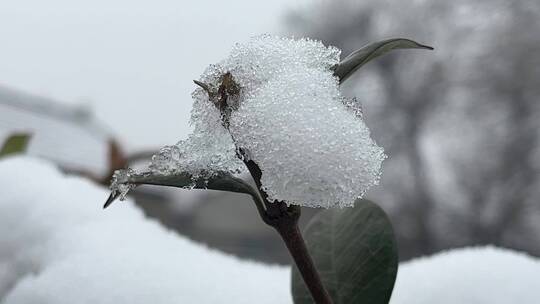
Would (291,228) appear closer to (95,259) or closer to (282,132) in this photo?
(282,132)

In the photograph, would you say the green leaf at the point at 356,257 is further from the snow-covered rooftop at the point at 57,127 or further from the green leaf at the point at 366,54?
the snow-covered rooftop at the point at 57,127

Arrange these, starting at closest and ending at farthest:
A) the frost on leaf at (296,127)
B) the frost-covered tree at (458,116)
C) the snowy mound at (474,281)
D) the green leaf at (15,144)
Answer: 1. the frost on leaf at (296,127)
2. the snowy mound at (474,281)
3. the green leaf at (15,144)
4. the frost-covered tree at (458,116)

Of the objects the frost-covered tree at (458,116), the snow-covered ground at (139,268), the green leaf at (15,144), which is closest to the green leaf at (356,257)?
the snow-covered ground at (139,268)

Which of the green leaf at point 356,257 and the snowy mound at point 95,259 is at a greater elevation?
the green leaf at point 356,257

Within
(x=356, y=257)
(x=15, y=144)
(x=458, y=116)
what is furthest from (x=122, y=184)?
(x=458, y=116)

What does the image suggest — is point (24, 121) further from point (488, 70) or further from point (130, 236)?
point (130, 236)

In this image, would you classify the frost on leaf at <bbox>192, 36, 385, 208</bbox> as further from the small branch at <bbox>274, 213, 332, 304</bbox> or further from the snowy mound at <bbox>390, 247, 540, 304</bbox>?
the snowy mound at <bbox>390, 247, 540, 304</bbox>
